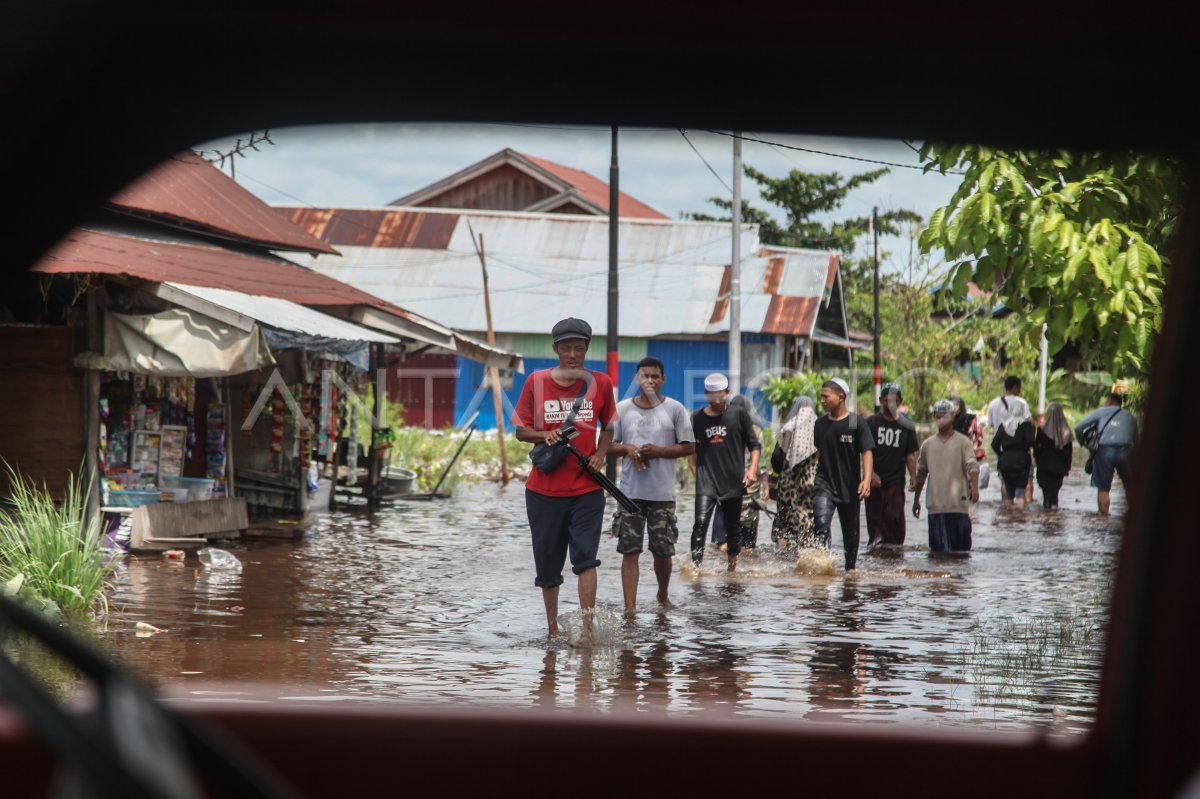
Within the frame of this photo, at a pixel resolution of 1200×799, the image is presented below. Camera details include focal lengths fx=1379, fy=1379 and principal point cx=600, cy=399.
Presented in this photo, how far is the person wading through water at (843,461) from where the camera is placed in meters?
13.2

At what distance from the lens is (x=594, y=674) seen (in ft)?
26.4

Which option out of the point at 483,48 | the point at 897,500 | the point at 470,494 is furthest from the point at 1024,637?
the point at 470,494

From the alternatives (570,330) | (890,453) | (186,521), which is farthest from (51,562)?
(890,453)

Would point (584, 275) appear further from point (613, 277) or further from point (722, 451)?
point (722, 451)

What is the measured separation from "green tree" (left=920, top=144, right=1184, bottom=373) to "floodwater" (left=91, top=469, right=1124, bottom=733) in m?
1.61

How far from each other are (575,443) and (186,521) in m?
6.63

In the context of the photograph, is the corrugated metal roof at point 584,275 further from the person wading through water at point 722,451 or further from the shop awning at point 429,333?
the person wading through water at point 722,451

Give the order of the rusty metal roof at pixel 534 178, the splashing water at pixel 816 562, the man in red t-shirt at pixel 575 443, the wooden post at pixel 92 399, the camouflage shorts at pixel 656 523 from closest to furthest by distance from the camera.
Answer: the man in red t-shirt at pixel 575 443, the camouflage shorts at pixel 656 523, the wooden post at pixel 92 399, the splashing water at pixel 816 562, the rusty metal roof at pixel 534 178

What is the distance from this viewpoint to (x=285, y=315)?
47.7 feet

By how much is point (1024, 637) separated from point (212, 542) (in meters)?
8.63

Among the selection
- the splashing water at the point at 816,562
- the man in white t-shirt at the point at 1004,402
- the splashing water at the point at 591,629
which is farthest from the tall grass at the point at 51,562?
the man in white t-shirt at the point at 1004,402

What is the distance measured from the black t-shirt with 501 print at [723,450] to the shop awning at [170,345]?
4.37 metres

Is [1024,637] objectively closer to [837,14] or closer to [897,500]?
[897,500]

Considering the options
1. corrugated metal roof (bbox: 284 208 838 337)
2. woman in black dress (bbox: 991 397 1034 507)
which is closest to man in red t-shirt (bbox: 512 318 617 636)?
woman in black dress (bbox: 991 397 1034 507)
